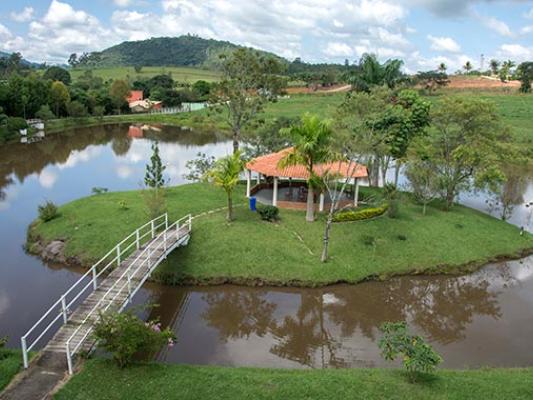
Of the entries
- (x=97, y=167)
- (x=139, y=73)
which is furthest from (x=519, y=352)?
(x=139, y=73)

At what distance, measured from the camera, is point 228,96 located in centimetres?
3262

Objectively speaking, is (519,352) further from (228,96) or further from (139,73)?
(139,73)

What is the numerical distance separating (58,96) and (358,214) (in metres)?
62.5

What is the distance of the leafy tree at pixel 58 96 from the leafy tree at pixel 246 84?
48.1 metres

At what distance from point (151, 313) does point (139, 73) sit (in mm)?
149357

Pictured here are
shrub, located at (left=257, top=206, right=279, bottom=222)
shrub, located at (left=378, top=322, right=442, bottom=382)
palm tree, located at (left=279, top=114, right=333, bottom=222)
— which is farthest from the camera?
shrub, located at (left=257, top=206, right=279, bottom=222)

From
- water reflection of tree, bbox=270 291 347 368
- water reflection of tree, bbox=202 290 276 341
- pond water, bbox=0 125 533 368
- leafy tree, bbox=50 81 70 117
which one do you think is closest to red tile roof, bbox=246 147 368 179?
pond water, bbox=0 125 533 368

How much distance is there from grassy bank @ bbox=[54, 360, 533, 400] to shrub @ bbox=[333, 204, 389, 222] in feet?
39.6

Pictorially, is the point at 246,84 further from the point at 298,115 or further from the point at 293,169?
the point at 298,115

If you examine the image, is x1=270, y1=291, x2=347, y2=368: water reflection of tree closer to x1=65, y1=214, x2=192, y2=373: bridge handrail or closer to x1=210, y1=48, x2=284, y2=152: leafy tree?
x1=65, y1=214, x2=192, y2=373: bridge handrail

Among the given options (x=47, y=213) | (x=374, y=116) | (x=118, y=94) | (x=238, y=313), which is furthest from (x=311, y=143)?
(x=118, y=94)

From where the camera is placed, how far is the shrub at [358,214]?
80.0 ft

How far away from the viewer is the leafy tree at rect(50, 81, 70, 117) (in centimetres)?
7133

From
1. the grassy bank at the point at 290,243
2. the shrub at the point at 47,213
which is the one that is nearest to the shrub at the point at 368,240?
the grassy bank at the point at 290,243
